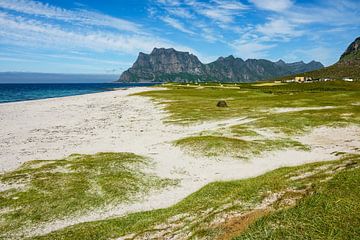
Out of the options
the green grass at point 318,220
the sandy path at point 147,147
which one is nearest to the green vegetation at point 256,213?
the green grass at point 318,220

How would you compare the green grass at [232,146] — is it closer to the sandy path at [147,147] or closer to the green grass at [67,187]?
the sandy path at [147,147]

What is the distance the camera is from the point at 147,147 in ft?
125

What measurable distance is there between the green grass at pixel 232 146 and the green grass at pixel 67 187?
21.9ft

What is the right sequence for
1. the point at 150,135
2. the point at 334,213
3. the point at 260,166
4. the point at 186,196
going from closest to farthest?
the point at 334,213
the point at 186,196
the point at 260,166
the point at 150,135

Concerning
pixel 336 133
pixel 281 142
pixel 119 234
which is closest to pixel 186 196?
Answer: pixel 119 234

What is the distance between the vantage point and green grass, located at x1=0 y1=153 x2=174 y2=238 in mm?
20153

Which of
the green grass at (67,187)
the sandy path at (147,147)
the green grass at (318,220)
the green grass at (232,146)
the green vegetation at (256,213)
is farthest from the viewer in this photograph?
the green grass at (232,146)

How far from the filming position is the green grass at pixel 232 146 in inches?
1313

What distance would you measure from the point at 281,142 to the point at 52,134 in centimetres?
3406

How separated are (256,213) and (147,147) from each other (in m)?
23.9

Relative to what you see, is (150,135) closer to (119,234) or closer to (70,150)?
(70,150)

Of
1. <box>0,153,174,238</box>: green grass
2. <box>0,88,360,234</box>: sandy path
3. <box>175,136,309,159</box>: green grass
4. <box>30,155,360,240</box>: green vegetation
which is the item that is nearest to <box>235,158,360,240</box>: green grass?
<box>30,155,360,240</box>: green vegetation

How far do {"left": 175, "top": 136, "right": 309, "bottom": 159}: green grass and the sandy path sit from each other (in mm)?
1356

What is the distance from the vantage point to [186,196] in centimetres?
2258
